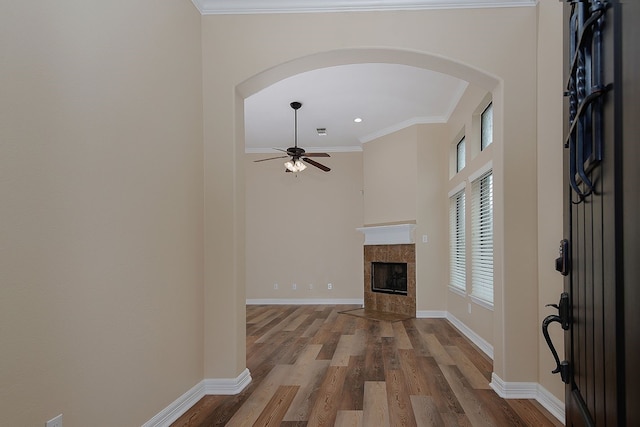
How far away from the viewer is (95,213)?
2000mm

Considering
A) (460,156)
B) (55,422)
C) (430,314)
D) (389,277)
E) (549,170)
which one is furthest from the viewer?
(389,277)

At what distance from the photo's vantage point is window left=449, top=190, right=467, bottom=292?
19.9 ft

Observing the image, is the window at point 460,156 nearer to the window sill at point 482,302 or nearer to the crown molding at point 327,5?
the window sill at point 482,302

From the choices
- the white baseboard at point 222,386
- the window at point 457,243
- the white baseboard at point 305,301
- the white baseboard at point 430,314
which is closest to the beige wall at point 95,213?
the white baseboard at point 222,386

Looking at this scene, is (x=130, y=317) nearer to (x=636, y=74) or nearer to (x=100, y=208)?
(x=100, y=208)

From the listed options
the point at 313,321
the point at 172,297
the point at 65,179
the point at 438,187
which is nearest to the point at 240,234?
the point at 172,297

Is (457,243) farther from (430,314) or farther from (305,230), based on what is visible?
(305,230)

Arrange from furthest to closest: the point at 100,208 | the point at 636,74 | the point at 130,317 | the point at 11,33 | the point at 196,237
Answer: the point at 196,237
the point at 130,317
the point at 100,208
the point at 11,33
the point at 636,74

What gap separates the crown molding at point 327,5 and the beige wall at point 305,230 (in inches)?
222

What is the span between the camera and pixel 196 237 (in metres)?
3.14

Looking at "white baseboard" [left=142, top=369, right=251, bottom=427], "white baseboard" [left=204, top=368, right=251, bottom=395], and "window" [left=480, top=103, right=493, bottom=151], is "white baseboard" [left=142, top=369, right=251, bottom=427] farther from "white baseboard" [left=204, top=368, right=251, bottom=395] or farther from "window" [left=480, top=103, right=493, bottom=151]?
"window" [left=480, top=103, right=493, bottom=151]

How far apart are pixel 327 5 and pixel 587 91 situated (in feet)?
8.32

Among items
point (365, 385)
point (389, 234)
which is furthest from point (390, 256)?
point (365, 385)

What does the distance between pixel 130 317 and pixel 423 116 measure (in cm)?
567
